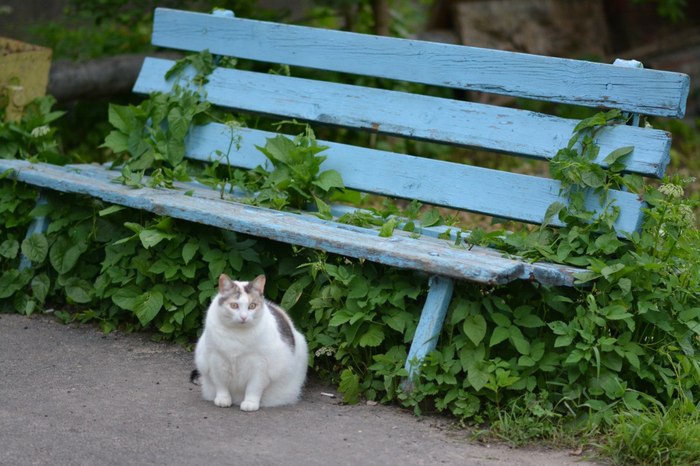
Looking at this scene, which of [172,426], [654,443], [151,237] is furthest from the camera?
[151,237]

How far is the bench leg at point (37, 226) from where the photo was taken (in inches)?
203

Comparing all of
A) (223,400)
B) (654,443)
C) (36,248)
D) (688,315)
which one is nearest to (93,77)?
(36,248)

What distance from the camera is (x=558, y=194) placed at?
14.3ft

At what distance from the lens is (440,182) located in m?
4.71

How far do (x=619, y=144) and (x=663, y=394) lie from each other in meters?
1.07

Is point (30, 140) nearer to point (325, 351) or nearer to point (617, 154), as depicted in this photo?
point (325, 351)

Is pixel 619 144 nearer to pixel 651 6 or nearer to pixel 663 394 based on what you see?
pixel 663 394

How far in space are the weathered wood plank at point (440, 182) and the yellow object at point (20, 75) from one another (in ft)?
4.35

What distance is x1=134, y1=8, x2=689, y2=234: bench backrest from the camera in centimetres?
424

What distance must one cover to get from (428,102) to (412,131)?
17cm

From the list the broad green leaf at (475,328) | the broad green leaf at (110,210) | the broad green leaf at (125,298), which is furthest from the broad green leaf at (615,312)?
the broad green leaf at (110,210)

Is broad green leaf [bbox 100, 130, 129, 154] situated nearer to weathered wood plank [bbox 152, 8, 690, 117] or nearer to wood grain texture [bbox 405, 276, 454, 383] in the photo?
weathered wood plank [bbox 152, 8, 690, 117]

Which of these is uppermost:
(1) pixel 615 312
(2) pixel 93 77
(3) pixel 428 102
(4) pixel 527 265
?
(3) pixel 428 102

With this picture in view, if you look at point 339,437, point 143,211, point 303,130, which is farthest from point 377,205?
point 339,437
